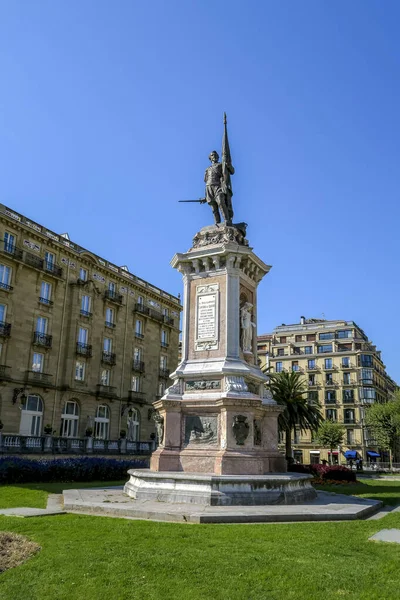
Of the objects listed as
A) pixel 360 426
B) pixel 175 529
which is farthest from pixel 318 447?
pixel 175 529

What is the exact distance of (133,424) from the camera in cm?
5316

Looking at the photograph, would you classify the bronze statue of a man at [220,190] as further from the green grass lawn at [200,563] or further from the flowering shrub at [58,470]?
the flowering shrub at [58,470]

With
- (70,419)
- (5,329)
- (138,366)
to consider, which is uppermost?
(5,329)

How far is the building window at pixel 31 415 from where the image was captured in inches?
1606

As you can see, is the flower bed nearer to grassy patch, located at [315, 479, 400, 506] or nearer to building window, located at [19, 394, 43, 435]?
grassy patch, located at [315, 479, 400, 506]

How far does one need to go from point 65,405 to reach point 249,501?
35509 millimetres

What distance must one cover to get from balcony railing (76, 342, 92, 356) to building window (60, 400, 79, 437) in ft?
14.7

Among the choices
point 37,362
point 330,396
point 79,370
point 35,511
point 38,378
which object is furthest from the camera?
point 330,396

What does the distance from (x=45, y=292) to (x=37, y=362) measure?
6301 millimetres

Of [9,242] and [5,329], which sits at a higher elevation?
[9,242]

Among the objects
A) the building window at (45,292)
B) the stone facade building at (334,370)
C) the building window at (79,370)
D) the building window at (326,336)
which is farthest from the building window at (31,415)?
the building window at (326,336)

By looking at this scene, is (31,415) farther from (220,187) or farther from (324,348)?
(324,348)

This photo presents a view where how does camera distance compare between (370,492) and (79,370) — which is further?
(79,370)

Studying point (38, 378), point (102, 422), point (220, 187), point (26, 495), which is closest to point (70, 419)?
point (102, 422)
